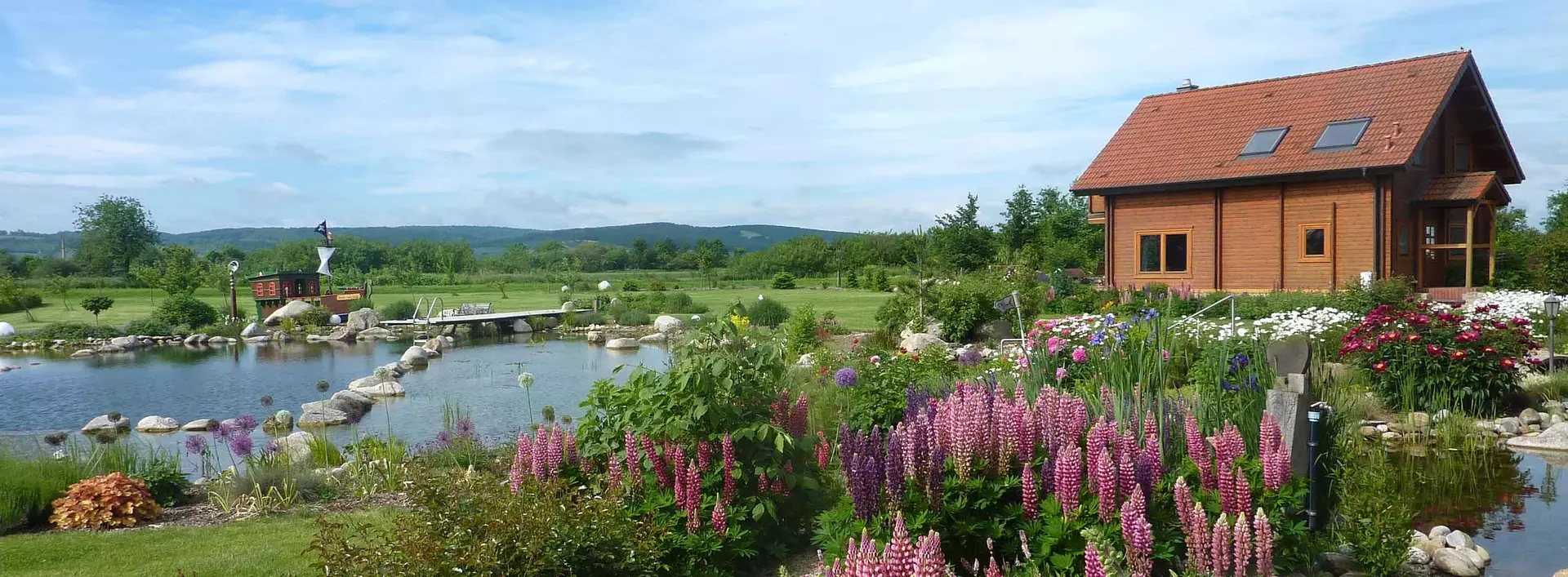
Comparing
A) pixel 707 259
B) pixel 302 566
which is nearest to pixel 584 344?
pixel 302 566

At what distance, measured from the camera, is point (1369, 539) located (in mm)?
3918

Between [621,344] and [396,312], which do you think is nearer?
[621,344]

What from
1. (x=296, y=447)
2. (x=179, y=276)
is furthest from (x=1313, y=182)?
(x=179, y=276)

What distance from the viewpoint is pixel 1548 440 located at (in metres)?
7.17

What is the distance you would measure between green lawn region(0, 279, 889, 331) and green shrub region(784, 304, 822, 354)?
14.5 feet

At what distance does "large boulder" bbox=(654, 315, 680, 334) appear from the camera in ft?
70.3

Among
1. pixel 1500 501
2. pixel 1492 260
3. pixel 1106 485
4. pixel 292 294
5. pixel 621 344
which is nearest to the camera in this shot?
pixel 1106 485

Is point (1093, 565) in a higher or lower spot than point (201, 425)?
higher

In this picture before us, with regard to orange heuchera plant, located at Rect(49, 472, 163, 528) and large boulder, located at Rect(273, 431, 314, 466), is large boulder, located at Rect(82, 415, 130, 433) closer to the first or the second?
large boulder, located at Rect(273, 431, 314, 466)

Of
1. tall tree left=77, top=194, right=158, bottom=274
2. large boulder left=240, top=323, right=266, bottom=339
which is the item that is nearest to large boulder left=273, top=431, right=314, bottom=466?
large boulder left=240, top=323, right=266, bottom=339

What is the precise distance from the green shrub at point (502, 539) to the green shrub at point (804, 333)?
957 centimetres

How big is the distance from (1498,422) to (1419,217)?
13548 millimetres

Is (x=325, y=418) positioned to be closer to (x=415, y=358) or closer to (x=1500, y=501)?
(x=415, y=358)

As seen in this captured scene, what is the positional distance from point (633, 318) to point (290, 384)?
10898mm
